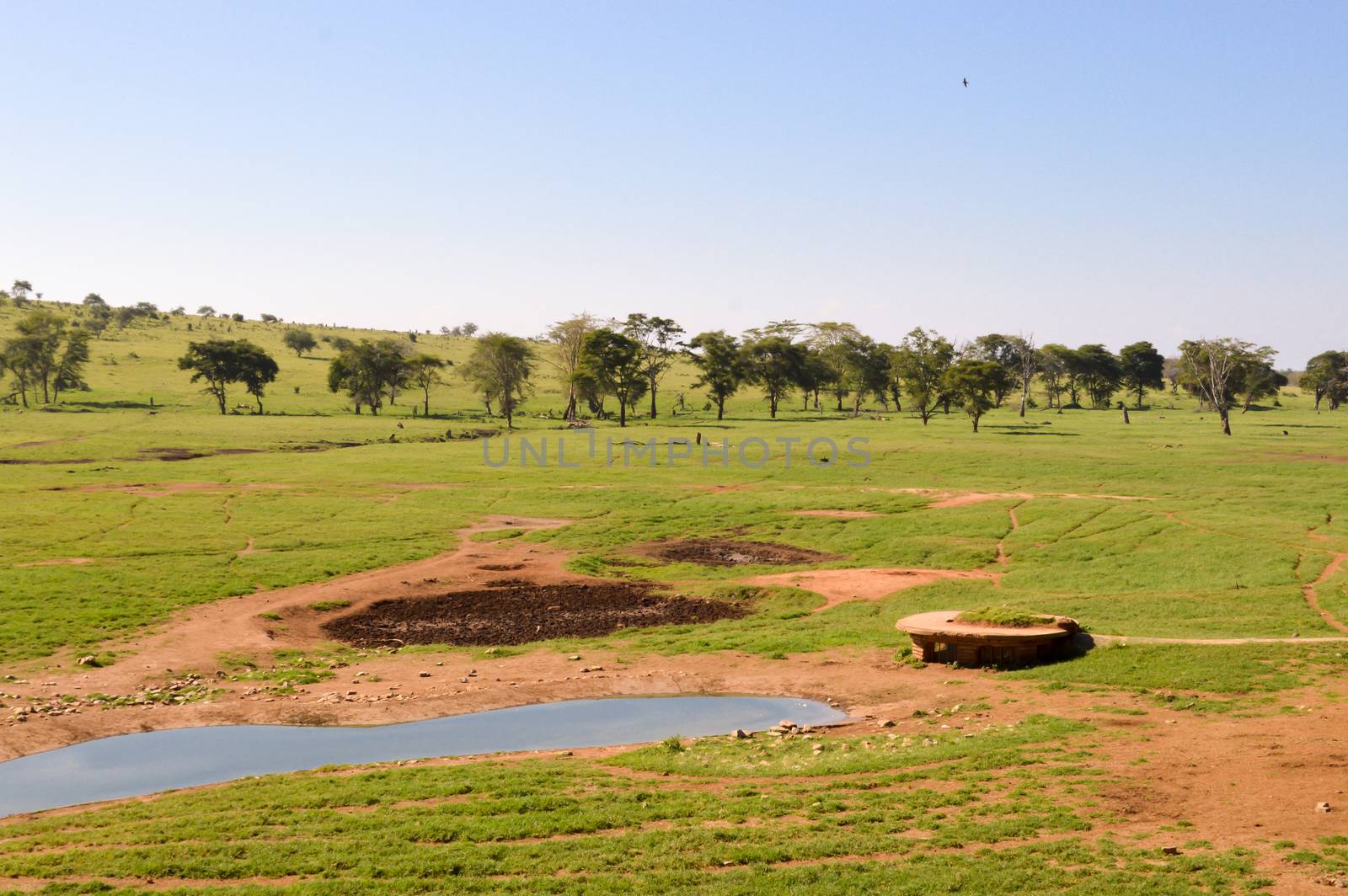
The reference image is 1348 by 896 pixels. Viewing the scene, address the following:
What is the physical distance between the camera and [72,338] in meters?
127

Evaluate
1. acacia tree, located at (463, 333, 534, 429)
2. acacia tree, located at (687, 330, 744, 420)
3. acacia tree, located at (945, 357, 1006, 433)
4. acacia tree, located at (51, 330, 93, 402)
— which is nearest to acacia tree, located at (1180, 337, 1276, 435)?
acacia tree, located at (945, 357, 1006, 433)

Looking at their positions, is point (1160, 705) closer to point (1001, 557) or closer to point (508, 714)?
point (508, 714)

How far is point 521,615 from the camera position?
34750mm

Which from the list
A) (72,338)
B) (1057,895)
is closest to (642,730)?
(1057,895)

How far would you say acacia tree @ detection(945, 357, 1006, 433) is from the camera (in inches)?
3910

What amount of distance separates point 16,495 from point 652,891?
56308mm

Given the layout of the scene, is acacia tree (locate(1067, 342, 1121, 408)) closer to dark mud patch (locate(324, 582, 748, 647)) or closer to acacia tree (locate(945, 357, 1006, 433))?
acacia tree (locate(945, 357, 1006, 433))

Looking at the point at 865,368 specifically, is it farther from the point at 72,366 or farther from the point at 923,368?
the point at 72,366

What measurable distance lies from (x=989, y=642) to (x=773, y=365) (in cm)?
10913

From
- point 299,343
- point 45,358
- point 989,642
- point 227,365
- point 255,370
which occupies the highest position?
point 299,343

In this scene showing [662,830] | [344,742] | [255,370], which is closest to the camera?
[662,830]

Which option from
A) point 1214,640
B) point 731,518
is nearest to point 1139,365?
point 731,518

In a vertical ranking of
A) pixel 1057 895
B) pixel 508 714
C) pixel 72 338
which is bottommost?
pixel 508 714

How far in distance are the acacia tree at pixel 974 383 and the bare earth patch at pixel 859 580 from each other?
200 feet
